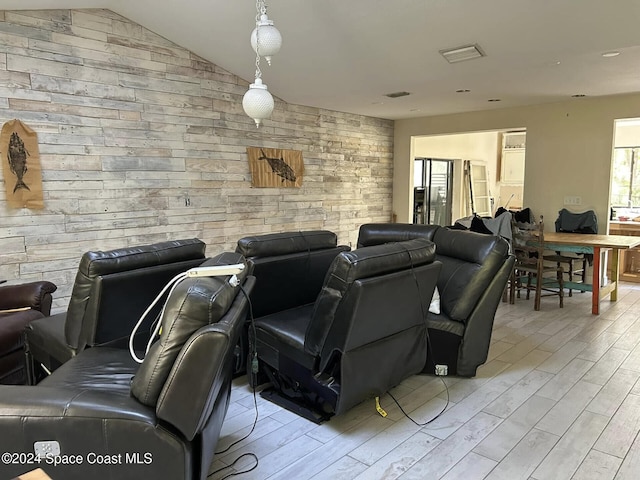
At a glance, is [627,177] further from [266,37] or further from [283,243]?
[266,37]

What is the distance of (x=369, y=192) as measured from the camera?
7.35 m

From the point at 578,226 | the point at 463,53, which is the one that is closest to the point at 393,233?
the point at 463,53

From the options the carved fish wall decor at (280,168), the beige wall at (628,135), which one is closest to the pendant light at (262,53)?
the carved fish wall decor at (280,168)

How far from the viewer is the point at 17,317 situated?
2.96 meters

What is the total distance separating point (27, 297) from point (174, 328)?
2335 millimetres

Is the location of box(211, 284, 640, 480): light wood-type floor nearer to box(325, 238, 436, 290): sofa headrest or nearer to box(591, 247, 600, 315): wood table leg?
box(325, 238, 436, 290): sofa headrest

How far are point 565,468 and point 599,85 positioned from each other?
4426mm

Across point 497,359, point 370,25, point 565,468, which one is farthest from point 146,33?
point 565,468

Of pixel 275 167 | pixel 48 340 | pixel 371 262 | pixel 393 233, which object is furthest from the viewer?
pixel 275 167

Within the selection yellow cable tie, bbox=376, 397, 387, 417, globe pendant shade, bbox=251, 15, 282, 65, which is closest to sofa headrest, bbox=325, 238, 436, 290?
yellow cable tie, bbox=376, 397, 387, 417

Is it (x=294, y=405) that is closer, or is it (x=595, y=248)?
(x=294, y=405)

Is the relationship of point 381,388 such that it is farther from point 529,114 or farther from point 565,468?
point 529,114

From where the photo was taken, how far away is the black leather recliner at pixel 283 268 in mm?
2928

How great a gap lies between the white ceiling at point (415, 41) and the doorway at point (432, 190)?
252 centimetres
